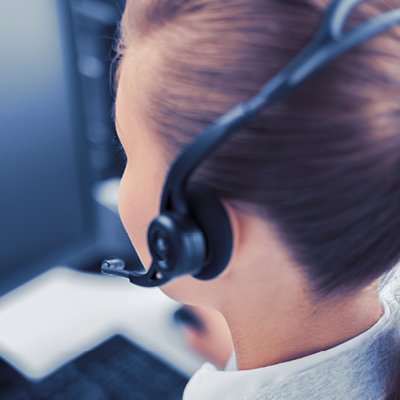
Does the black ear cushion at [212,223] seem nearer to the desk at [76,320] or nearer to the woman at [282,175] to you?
the woman at [282,175]

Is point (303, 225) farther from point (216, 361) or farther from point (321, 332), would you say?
point (216, 361)

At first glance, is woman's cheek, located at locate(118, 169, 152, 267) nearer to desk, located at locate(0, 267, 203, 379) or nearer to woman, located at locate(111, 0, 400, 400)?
woman, located at locate(111, 0, 400, 400)

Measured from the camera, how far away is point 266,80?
0.32 meters

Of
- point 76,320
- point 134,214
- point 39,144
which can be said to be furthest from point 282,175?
point 76,320

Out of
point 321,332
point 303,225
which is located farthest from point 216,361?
point 303,225

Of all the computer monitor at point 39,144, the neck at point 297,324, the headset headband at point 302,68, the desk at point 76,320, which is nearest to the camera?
the headset headband at point 302,68

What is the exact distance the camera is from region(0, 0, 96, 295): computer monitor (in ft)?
2.29

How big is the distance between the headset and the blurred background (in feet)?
1.46

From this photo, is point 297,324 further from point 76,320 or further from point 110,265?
point 76,320

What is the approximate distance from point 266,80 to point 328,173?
0.29 feet

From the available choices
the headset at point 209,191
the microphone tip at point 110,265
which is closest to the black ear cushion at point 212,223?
the headset at point 209,191

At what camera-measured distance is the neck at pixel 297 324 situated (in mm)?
443

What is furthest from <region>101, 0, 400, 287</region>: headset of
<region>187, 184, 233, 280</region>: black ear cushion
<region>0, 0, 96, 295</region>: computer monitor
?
<region>0, 0, 96, 295</region>: computer monitor

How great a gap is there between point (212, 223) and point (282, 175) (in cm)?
7
